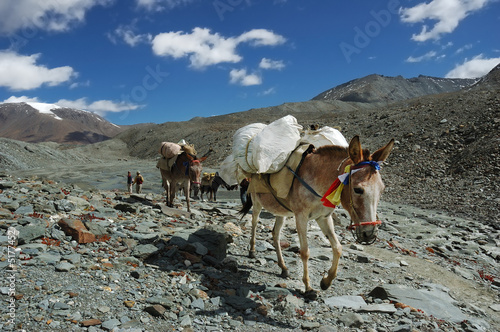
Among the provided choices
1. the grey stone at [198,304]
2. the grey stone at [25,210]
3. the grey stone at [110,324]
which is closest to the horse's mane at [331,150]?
the grey stone at [198,304]

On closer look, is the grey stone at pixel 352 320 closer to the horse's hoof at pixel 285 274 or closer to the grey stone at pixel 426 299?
the grey stone at pixel 426 299

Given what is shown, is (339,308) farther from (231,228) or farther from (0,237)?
(0,237)

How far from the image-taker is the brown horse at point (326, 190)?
4.02m

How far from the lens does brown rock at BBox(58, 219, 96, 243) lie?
19.6 ft

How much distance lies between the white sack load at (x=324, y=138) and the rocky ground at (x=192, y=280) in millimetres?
2604

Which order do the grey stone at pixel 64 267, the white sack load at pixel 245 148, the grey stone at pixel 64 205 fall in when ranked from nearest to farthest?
1. the grey stone at pixel 64 267
2. the white sack load at pixel 245 148
3. the grey stone at pixel 64 205

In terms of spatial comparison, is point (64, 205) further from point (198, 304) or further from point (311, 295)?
point (311, 295)

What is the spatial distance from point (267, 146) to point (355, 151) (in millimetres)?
1984

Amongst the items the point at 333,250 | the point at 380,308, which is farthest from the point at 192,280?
the point at 380,308

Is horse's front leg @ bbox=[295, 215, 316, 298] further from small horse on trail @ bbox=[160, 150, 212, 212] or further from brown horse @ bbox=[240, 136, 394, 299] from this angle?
small horse on trail @ bbox=[160, 150, 212, 212]

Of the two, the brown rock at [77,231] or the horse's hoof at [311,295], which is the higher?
the brown rock at [77,231]

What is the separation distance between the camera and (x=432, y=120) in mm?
30922

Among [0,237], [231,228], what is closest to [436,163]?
[231,228]

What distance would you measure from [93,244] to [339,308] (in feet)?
14.8
